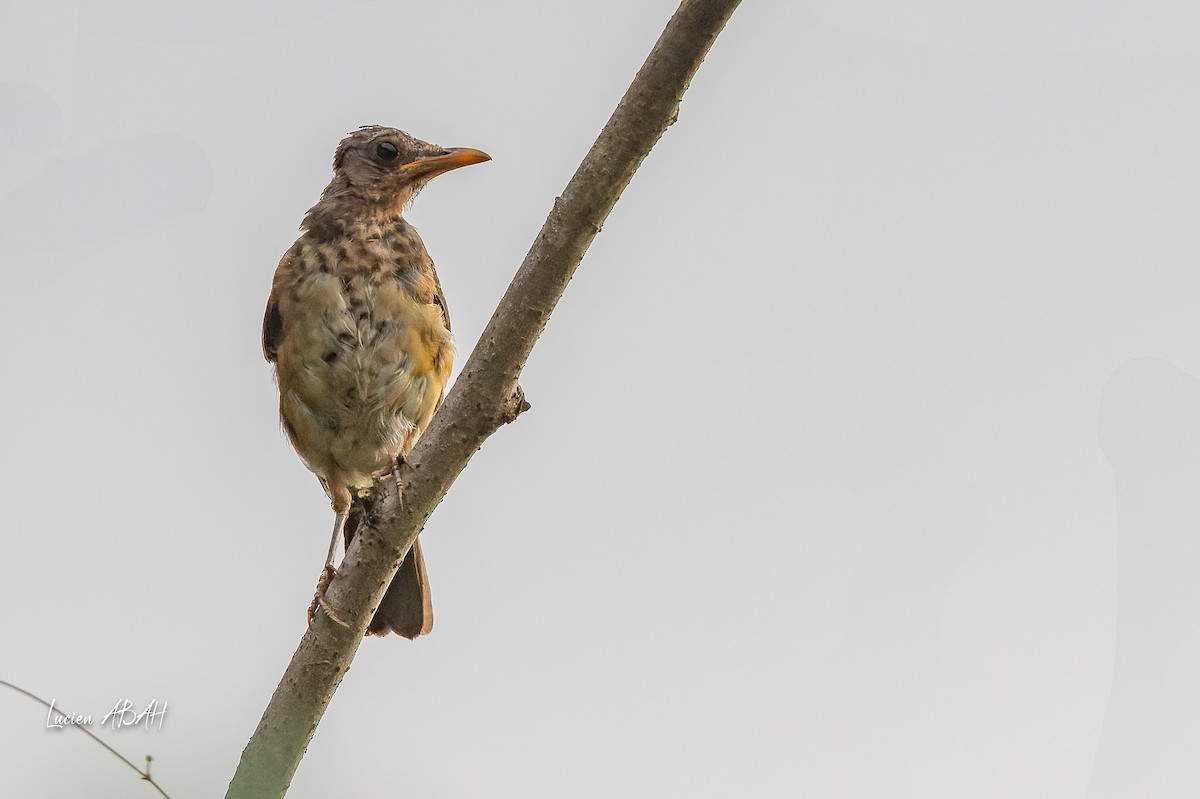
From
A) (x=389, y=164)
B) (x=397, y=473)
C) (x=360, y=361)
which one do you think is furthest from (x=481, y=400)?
(x=389, y=164)

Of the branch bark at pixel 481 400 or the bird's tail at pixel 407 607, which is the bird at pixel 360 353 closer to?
the bird's tail at pixel 407 607

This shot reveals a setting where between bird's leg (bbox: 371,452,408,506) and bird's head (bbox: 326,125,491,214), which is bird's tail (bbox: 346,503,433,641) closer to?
bird's leg (bbox: 371,452,408,506)

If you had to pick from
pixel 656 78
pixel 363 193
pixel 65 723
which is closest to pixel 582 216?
pixel 656 78

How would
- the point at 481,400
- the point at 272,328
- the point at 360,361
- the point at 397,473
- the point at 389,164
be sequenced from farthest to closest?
the point at 389,164 < the point at 272,328 < the point at 360,361 < the point at 397,473 < the point at 481,400

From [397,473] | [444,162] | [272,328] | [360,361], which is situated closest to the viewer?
[397,473]

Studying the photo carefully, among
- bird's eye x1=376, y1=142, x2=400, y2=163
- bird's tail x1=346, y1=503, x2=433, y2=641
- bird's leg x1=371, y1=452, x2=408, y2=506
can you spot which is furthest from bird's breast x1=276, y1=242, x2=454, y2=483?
bird's leg x1=371, y1=452, x2=408, y2=506

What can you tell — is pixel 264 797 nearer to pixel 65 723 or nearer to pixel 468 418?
pixel 65 723

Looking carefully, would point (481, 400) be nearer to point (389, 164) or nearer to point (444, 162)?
point (444, 162)
